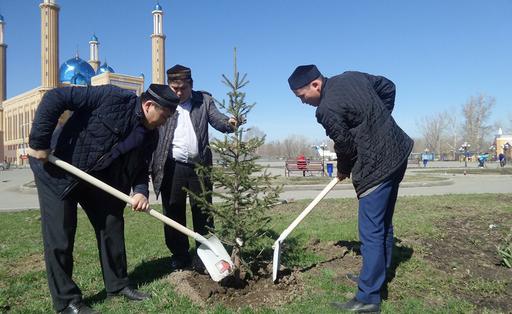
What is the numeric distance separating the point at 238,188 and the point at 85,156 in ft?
4.26

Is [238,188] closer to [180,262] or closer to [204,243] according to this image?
[204,243]

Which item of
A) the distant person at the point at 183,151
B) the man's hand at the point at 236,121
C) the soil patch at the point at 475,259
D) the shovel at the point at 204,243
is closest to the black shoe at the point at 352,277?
the soil patch at the point at 475,259

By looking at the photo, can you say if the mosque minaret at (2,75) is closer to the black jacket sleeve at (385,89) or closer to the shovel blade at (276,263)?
the shovel blade at (276,263)

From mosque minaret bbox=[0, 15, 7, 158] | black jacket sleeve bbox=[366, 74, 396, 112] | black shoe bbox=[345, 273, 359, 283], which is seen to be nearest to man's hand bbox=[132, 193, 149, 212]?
black shoe bbox=[345, 273, 359, 283]

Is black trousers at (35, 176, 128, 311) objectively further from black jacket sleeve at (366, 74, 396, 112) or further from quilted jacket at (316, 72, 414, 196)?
black jacket sleeve at (366, 74, 396, 112)

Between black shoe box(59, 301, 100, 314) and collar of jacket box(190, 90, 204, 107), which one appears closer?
black shoe box(59, 301, 100, 314)

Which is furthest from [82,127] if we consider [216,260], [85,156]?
[216,260]

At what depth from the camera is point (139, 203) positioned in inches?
134

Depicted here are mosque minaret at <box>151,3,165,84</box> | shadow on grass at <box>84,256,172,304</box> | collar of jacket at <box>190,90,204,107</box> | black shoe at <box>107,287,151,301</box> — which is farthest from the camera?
mosque minaret at <box>151,3,165,84</box>

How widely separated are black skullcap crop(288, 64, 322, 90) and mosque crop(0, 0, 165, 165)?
4026cm

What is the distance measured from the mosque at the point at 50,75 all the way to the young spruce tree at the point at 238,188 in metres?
39.8

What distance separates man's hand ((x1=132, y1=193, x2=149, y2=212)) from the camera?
339cm

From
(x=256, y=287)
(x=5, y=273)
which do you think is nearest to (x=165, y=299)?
(x=256, y=287)

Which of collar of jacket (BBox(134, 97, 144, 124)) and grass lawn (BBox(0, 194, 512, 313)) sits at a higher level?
collar of jacket (BBox(134, 97, 144, 124))
